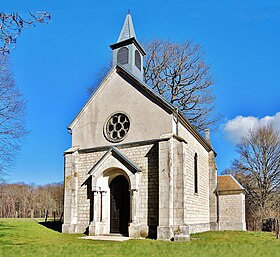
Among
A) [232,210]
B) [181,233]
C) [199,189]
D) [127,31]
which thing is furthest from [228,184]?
[127,31]

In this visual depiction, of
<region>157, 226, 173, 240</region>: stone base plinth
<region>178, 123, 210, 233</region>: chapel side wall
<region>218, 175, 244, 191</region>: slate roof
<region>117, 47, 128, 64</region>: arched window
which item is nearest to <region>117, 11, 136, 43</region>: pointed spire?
<region>117, 47, 128, 64</region>: arched window

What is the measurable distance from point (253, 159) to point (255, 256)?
94.3 ft

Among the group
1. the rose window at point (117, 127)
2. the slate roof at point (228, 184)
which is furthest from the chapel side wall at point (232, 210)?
the rose window at point (117, 127)

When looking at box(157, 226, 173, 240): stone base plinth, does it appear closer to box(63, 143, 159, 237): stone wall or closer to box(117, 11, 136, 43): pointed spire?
box(63, 143, 159, 237): stone wall

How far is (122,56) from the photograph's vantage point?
21.1 meters

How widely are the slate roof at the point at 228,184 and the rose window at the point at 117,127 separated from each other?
13339mm

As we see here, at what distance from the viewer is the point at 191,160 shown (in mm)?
19641

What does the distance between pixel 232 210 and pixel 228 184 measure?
97.0 inches

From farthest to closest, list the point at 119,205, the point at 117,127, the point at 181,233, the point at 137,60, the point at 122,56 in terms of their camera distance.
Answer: the point at 137,60, the point at 122,56, the point at 117,127, the point at 119,205, the point at 181,233

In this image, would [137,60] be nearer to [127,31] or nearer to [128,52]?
[128,52]

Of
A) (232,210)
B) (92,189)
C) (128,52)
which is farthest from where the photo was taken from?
(232,210)

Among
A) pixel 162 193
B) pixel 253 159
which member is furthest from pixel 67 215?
pixel 253 159

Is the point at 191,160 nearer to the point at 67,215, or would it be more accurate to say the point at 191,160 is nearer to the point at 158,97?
the point at 158,97

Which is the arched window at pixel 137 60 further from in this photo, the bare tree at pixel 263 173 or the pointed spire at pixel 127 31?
the bare tree at pixel 263 173
